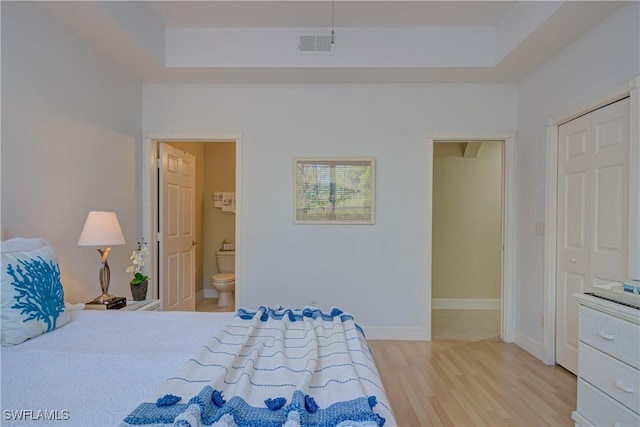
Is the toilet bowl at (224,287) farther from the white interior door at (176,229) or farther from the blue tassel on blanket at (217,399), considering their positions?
the blue tassel on blanket at (217,399)

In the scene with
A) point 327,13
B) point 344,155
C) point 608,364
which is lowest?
point 608,364

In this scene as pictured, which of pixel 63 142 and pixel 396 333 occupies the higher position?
pixel 63 142

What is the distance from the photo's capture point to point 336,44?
323cm

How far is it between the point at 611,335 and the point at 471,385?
3.68ft

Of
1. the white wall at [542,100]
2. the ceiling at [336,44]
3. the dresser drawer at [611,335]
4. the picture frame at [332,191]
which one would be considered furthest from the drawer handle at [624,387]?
the ceiling at [336,44]

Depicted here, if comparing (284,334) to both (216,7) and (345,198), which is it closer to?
(345,198)

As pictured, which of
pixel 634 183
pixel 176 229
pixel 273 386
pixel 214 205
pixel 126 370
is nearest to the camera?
pixel 273 386

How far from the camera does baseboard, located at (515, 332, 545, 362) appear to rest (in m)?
3.15

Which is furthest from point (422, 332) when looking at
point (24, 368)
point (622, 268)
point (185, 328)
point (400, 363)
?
point (24, 368)

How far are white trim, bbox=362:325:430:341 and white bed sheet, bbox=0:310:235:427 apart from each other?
2089 millimetres

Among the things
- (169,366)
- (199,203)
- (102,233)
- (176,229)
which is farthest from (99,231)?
(199,203)

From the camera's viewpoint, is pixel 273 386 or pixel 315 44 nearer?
pixel 273 386

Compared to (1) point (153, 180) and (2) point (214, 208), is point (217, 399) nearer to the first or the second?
(1) point (153, 180)

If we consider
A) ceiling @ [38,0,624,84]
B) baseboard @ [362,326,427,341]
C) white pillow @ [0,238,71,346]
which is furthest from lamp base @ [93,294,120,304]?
baseboard @ [362,326,427,341]
